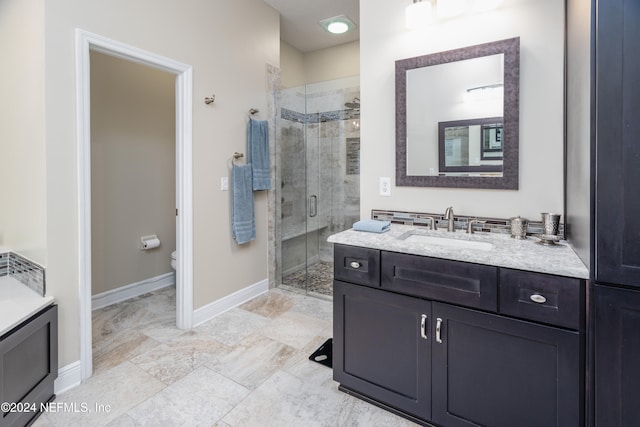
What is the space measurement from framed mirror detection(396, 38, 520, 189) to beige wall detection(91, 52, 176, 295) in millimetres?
2550

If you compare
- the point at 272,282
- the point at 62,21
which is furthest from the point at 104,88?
the point at 272,282

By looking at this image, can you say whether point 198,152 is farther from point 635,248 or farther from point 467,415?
point 635,248

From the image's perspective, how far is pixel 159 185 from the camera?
3529 mm

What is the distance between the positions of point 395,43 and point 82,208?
2.15m

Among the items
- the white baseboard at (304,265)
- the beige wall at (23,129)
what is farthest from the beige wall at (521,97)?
the beige wall at (23,129)

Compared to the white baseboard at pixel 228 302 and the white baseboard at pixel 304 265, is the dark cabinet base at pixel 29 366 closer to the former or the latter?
the white baseboard at pixel 228 302

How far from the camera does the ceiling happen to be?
3.25 m

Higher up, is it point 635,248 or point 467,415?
point 635,248

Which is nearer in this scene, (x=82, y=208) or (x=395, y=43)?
(x=82, y=208)

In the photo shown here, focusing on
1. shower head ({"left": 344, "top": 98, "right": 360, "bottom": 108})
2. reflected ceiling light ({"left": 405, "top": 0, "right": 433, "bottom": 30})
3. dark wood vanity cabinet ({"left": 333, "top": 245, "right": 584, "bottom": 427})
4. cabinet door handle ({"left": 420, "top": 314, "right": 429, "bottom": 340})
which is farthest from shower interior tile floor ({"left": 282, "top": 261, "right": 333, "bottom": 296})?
reflected ceiling light ({"left": 405, "top": 0, "right": 433, "bottom": 30})

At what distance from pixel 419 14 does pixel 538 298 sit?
169 cm

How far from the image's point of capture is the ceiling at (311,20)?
10.6 ft

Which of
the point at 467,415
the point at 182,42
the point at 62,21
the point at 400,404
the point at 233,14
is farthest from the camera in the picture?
the point at 233,14

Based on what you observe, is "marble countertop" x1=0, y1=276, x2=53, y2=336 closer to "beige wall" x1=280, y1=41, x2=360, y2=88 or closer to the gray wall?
the gray wall
